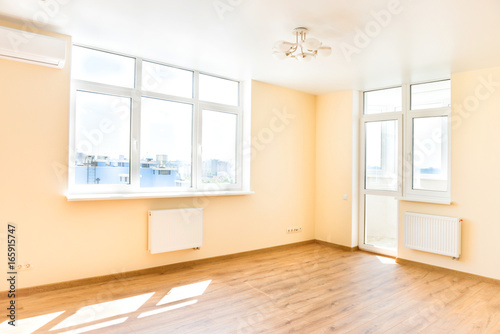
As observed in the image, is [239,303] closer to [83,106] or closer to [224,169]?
[224,169]

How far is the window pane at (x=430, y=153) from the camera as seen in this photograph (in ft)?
14.8

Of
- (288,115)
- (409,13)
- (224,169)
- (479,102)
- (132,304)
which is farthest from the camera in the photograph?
(288,115)

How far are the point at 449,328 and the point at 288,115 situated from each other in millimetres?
3761

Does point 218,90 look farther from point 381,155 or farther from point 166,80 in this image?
point 381,155

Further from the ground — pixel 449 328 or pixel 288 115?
pixel 288 115

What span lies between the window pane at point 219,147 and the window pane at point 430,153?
2783mm

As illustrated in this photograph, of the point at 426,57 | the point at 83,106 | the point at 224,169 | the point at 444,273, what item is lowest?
the point at 444,273

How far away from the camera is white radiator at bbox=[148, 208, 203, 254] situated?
13.0 feet

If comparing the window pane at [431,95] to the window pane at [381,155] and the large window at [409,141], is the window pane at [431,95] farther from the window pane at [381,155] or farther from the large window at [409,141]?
the window pane at [381,155]

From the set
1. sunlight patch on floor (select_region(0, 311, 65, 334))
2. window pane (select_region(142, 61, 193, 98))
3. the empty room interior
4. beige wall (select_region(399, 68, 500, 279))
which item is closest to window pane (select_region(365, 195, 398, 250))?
the empty room interior

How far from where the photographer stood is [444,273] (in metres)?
4.29

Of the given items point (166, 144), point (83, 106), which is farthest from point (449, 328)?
point (83, 106)

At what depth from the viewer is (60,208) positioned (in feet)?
11.1

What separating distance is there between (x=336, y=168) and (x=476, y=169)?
2078 mm
